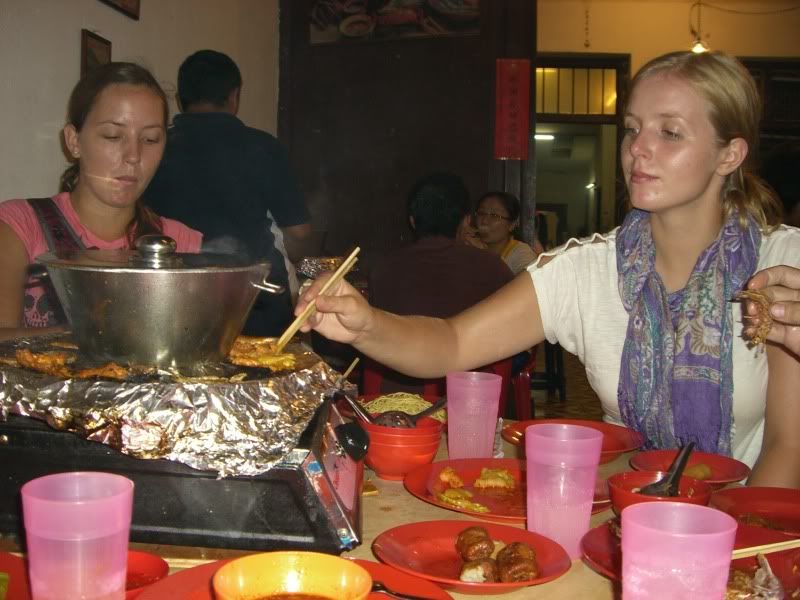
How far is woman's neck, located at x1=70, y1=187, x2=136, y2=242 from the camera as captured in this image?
7.62ft

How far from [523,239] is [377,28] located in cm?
189

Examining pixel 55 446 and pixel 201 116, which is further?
pixel 201 116

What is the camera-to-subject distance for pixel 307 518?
118cm

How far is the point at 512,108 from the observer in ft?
18.7

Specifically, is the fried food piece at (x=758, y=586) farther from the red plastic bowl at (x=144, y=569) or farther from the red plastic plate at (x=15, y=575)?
the red plastic plate at (x=15, y=575)

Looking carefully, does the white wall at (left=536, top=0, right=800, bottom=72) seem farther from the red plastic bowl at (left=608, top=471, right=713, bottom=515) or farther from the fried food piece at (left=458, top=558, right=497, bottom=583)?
the fried food piece at (left=458, top=558, right=497, bottom=583)

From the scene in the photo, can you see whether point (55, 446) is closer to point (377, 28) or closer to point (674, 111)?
point (674, 111)

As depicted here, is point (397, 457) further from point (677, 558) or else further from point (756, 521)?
point (677, 558)

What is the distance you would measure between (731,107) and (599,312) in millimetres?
619

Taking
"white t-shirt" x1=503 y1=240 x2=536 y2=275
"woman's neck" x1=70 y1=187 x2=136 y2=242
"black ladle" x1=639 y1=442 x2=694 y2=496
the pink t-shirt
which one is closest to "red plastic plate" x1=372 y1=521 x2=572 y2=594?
"black ladle" x1=639 y1=442 x2=694 y2=496

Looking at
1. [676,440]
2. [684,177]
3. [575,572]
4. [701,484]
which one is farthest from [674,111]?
[575,572]

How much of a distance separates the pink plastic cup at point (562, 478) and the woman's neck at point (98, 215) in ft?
5.16

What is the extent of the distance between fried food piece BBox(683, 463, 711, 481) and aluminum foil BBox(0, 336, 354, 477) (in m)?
0.84

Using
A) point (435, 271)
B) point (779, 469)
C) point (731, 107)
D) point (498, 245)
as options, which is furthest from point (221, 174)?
point (498, 245)
